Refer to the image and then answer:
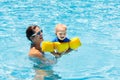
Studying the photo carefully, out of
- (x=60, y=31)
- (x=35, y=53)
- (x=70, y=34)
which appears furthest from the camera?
(x=70, y=34)

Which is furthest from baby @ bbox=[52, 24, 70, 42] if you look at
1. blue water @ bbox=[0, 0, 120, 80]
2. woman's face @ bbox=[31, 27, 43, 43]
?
blue water @ bbox=[0, 0, 120, 80]

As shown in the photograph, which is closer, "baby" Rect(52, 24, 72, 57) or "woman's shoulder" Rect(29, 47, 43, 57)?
"baby" Rect(52, 24, 72, 57)

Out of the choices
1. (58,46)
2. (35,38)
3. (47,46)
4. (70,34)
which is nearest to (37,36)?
(35,38)

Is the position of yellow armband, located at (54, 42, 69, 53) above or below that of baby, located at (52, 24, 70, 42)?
below

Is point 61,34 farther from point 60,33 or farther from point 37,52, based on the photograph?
point 37,52

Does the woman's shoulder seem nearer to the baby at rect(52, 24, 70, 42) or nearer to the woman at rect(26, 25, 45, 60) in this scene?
the woman at rect(26, 25, 45, 60)

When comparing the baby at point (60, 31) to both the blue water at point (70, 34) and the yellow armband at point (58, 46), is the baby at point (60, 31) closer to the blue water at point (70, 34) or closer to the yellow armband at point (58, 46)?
the yellow armband at point (58, 46)

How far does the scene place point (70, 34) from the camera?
8.42 m

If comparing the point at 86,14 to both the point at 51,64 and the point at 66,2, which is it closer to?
the point at 66,2

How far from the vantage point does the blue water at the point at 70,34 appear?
6.55 m

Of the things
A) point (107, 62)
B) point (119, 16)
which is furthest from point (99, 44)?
point (119, 16)

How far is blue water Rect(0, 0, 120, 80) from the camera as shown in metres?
6.55

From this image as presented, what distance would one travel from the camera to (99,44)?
7809 mm

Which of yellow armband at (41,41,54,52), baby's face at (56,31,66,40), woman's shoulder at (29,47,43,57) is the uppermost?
baby's face at (56,31,66,40)
